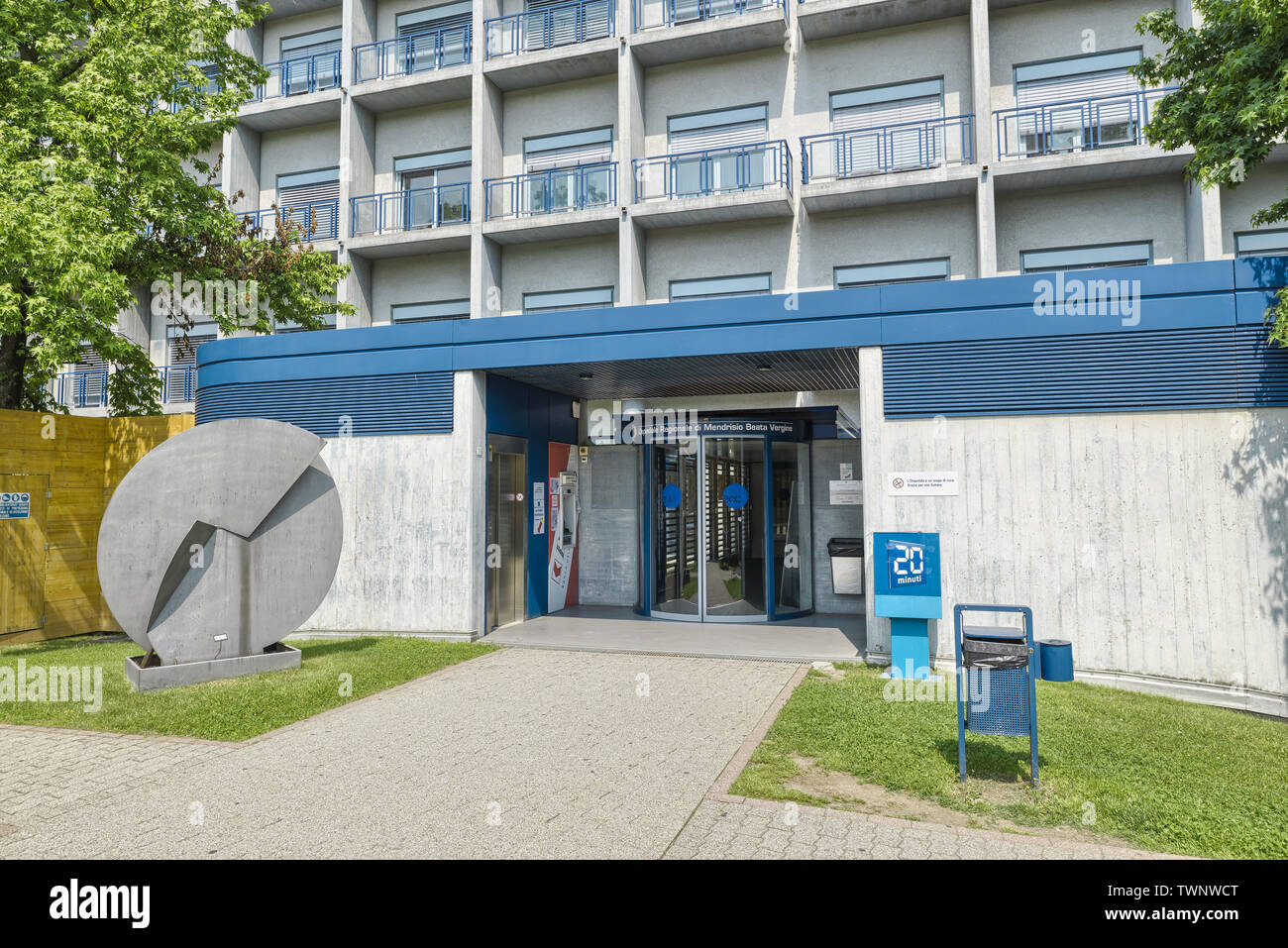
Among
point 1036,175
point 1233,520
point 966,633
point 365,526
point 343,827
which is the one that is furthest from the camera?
point 1036,175

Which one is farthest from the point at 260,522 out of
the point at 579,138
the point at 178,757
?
the point at 579,138

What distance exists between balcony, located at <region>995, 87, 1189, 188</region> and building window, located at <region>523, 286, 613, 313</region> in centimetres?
781

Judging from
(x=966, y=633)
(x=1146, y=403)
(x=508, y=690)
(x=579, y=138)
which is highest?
(x=579, y=138)

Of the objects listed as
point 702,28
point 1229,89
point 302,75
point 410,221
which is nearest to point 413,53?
point 302,75

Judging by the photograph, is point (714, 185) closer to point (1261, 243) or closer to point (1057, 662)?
point (1261, 243)

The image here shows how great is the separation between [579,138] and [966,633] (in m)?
15.1

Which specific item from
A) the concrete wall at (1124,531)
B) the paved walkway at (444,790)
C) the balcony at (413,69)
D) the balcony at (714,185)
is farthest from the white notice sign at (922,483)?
the balcony at (413,69)

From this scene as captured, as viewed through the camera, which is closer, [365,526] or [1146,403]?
[1146,403]

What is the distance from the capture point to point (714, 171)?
15.8 meters

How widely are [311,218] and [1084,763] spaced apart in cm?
1899

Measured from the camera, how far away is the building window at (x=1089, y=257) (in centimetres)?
1353

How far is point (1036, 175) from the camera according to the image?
44.3 ft

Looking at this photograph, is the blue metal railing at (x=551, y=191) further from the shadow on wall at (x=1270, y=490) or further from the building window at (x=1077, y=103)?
the shadow on wall at (x=1270, y=490)
